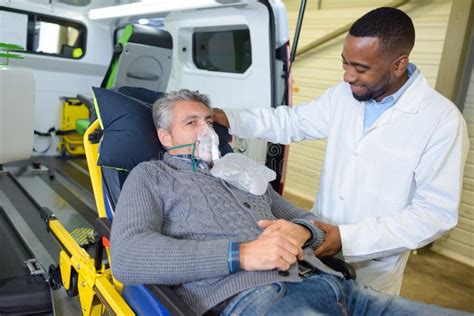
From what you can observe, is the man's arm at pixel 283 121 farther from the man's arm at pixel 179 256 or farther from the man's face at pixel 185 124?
the man's arm at pixel 179 256

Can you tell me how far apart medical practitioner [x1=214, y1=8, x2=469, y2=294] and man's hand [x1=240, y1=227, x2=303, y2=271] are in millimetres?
297

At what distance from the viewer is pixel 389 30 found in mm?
1522

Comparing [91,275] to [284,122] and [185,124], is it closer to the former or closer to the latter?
[185,124]

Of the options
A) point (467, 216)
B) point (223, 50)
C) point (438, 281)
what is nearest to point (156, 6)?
point (223, 50)

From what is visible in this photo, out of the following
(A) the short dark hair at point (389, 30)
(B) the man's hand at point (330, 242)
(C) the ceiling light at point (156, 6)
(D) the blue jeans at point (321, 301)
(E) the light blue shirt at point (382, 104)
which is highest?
(C) the ceiling light at point (156, 6)

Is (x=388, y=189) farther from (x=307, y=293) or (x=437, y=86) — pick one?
(x=437, y=86)

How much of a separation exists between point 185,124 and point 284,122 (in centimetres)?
62

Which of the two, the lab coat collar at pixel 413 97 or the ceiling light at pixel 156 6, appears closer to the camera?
the lab coat collar at pixel 413 97

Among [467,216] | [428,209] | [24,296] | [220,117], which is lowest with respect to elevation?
[24,296]

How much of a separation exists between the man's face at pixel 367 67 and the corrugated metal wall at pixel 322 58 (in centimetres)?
262

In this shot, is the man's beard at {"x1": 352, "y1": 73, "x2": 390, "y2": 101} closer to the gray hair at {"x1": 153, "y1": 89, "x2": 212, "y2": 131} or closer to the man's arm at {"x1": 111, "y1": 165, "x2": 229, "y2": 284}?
the gray hair at {"x1": 153, "y1": 89, "x2": 212, "y2": 131}

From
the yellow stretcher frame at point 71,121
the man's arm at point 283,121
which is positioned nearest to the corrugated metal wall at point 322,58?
the man's arm at point 283,121

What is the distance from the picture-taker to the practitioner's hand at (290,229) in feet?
4.51

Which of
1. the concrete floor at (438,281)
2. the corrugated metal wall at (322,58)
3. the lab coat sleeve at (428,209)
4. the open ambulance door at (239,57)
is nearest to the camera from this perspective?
the lab coat sleeve at (428,209)
